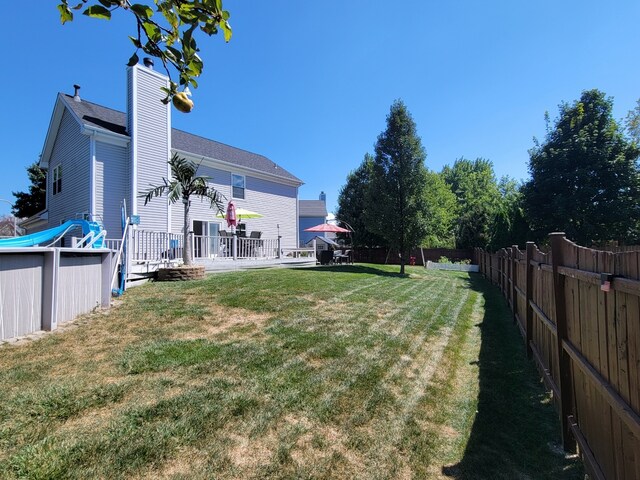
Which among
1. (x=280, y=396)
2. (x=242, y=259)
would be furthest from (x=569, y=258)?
(x=242, y=259)

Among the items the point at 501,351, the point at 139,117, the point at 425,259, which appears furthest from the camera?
the point at 425,259

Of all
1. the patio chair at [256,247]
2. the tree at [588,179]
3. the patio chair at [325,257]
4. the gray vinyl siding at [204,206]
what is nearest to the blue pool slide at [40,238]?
the gray vinyl siding at [204,206]

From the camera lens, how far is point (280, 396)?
3.14 meters

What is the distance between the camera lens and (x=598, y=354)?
2.10m

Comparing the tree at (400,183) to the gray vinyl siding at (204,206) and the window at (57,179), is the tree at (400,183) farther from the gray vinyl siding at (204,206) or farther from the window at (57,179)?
the window at (57,179)

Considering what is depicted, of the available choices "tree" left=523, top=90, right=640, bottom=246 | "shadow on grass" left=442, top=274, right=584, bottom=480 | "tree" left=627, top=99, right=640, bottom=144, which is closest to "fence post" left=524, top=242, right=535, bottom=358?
"shadow on grass" left=442, top=274, right=584, bottom=480

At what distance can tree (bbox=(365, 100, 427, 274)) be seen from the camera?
55.3ft

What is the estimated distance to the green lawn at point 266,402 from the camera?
2244 mm

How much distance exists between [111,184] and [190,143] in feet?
17.3

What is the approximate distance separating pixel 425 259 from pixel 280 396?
2618 cm

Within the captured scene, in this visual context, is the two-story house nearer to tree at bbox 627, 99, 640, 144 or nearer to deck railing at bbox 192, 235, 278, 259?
deck railing at bbox 192, 235, 278, 259

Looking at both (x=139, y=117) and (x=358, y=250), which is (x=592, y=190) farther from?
(x=139, y=117)

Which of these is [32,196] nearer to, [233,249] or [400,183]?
[233,249]

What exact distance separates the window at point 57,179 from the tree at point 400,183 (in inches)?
571
